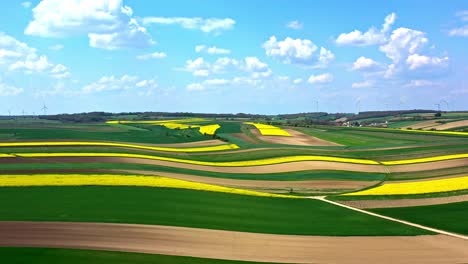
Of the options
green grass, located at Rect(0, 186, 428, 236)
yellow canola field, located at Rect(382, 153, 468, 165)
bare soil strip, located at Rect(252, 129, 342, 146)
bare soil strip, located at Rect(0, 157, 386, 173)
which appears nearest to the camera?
green grass, located at Rect(0, 186, 428, 236)

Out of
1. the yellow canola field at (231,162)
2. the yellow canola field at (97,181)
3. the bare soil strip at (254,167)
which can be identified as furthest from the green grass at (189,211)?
the yellow canola field at (231,162)

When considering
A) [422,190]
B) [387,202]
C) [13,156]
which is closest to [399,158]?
[422,190]

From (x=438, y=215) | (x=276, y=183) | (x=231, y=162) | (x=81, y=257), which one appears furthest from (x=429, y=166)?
(x=81, y=257)

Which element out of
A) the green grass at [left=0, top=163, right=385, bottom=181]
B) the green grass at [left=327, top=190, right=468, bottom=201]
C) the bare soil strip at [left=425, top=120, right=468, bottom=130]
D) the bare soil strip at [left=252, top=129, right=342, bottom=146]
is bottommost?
the green grass at [left=327, top=190, right=468, bottom=201]

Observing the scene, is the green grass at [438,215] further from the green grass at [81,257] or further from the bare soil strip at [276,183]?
the green grass at [81,257]

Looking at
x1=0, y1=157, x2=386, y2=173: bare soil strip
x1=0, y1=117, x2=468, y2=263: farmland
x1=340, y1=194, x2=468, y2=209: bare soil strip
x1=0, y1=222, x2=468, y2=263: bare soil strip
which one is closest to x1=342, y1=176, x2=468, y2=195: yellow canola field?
x1=0, y1=117, x2=468, y2=263: farmland

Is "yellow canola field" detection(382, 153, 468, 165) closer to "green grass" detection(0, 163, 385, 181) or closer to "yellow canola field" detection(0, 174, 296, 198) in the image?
"green grass" detection(0, 163, 385, 181)

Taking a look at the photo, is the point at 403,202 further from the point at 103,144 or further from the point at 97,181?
the point at 103,144
